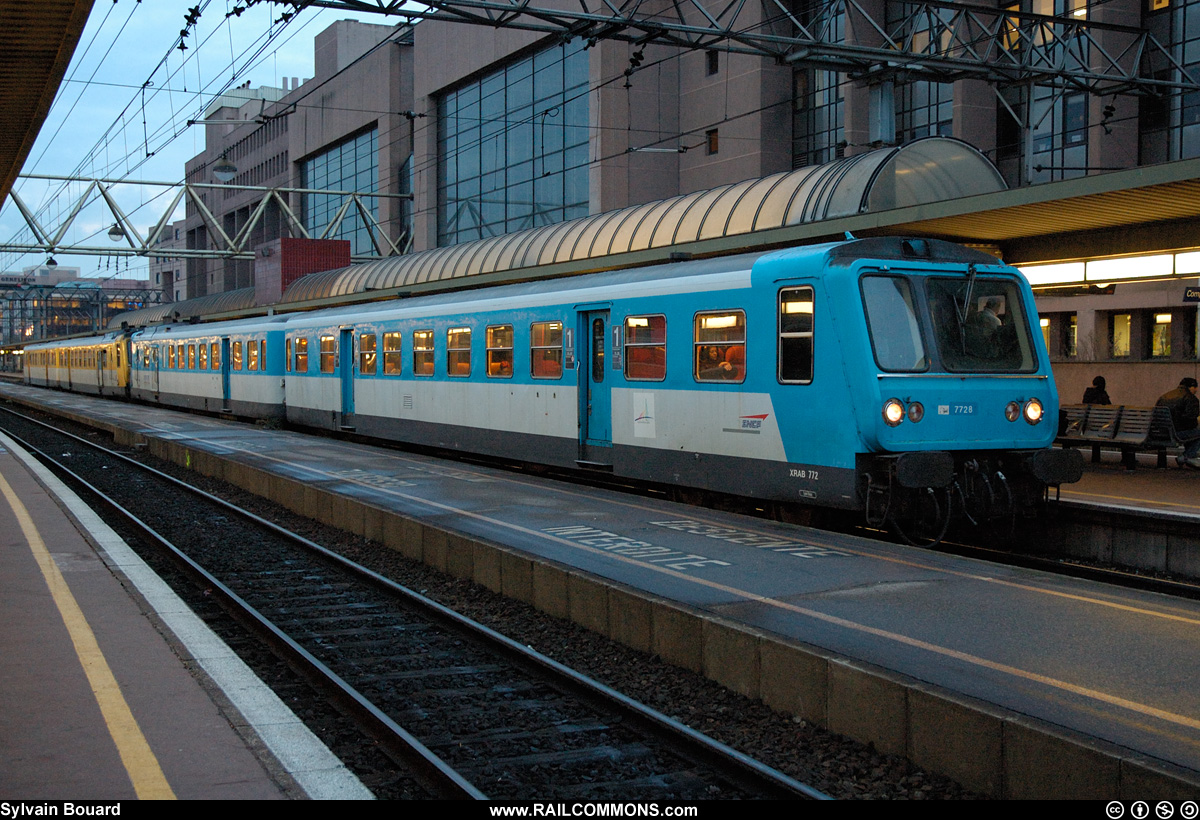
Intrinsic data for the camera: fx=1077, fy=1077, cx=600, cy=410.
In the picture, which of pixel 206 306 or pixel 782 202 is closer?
pixel 782 202

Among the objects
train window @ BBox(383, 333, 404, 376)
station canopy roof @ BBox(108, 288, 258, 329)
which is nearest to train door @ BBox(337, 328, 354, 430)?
train window @ BBox(383, 333, 404, 376)

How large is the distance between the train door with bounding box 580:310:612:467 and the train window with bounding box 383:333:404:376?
22.0 ft

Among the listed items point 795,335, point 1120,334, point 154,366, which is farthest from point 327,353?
point 1120,334

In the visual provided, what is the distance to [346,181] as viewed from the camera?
56031 mm

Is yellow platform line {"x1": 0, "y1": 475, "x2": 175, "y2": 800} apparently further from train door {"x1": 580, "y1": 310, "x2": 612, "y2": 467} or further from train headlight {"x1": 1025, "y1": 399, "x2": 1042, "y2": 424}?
train headlight {"x1": 1025, "y1": 399, "x2": 1042, "y2": 424}

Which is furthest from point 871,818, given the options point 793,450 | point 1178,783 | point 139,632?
point 793,450

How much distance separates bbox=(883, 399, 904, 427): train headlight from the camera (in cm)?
995

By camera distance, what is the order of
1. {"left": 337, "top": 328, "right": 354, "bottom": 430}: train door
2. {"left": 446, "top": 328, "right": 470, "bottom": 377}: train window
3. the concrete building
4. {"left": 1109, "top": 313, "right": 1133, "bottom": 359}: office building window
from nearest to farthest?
{"left": 446, "top": 328, "right": 470, "bottom": 377}: train window, {"left": 337, "top": 328, "right": 354, "bottom": 430}: train door, {"left": 1109, "top": 313, "right": 1133, "bottom": 359}: office building window, the concrete building

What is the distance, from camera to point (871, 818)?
460cm

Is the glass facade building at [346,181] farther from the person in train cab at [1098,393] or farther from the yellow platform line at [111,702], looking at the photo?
the yellow platform line at [111,702]

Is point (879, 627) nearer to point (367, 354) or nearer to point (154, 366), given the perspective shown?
point (367, 354)

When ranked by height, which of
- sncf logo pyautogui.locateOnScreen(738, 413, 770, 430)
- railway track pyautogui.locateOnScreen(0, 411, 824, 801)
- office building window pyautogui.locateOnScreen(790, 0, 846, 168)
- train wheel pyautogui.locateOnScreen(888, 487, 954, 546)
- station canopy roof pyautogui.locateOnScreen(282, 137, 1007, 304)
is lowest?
railway track pyautogui.locateOnScreen(0, 411, 824, 801)

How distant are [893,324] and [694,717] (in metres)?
5.43

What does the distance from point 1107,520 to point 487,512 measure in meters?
A: 6.46
